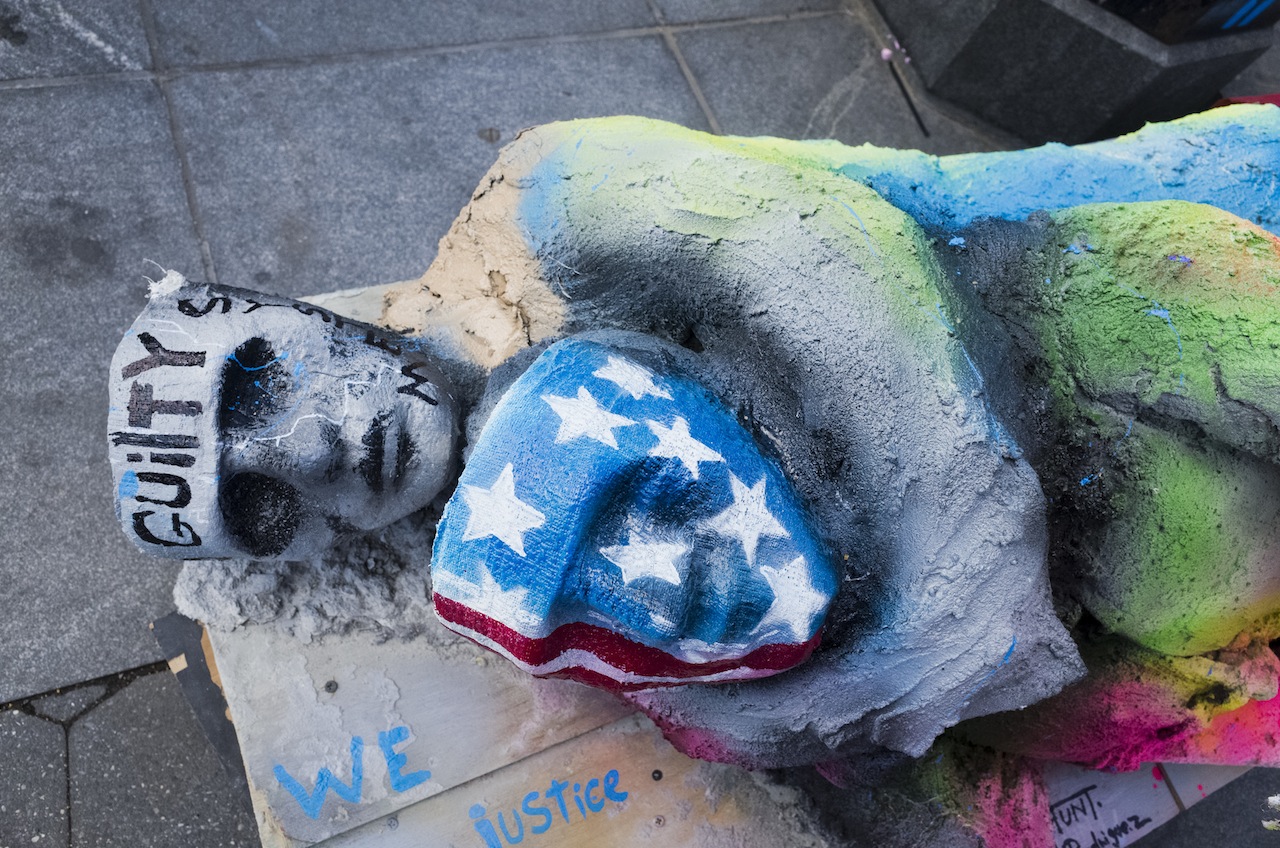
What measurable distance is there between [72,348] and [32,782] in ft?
3.57

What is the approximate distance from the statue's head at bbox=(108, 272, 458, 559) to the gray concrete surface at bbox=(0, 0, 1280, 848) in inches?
A: 39.6

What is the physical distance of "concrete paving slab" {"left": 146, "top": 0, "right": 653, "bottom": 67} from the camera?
2.97m

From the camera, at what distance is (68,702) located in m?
2.19

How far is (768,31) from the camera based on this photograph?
3.67 m

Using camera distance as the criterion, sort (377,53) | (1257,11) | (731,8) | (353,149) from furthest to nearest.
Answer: (731,8) < (1257,11) < (377,53) < (353,149)

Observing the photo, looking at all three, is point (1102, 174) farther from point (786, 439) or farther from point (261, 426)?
point (261, 426)

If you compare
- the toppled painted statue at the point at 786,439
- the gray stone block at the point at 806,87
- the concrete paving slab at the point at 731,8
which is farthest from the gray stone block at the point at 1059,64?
the toppled painted statue at the point at 786,439

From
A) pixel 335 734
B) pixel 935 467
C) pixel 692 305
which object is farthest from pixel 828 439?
pixel 335 734

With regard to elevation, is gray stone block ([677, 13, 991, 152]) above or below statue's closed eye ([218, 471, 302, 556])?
above

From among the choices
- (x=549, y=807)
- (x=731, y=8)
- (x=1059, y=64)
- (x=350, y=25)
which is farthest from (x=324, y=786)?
(x=1059, y=64)

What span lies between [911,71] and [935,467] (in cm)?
288

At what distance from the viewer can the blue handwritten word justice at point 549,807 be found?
1.84 metres

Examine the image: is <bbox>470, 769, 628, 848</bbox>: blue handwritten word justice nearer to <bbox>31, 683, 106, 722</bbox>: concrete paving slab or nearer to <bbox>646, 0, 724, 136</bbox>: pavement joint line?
<bbox>31, 683, 106, 722</bbox>: concrete paving slab

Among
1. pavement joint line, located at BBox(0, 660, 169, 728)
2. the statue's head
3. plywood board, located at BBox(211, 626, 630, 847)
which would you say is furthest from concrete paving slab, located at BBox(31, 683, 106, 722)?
the statue's head
